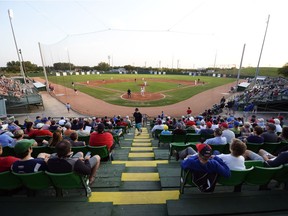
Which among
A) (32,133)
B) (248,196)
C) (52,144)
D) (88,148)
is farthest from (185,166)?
(32,133)

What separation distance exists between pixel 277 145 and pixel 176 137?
3.46 m

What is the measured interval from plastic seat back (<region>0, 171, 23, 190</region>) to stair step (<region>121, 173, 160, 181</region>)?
215cm

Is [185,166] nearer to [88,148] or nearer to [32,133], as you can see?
[88,148]

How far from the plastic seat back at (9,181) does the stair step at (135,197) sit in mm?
1399

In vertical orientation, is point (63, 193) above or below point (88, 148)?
below

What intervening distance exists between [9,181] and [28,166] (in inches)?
16.9

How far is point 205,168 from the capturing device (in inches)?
126

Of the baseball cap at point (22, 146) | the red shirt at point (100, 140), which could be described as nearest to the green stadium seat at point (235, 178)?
the red shirt at point (100, 140)

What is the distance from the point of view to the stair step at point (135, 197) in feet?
11.3

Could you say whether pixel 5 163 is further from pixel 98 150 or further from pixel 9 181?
pixel 98 150

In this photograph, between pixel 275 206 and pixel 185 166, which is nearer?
pixel 275 206

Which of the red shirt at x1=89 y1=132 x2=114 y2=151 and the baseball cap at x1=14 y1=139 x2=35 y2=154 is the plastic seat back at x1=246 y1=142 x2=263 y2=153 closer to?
the red shirt at x1=89 y1=132 x2=114 y2=151

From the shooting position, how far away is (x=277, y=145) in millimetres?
5539

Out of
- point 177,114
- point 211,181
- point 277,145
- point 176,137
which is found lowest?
point 177,114
